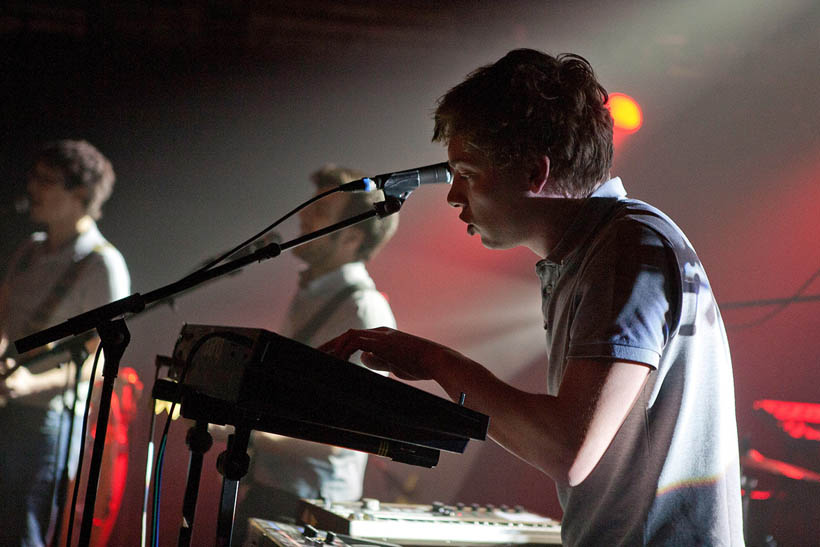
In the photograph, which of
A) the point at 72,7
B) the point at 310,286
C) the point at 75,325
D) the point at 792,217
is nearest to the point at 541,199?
the point at 75,325

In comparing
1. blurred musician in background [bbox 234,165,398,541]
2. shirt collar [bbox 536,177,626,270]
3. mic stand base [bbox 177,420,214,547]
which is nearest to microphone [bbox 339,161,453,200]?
shirt collar [bbox 536,177,626,270]

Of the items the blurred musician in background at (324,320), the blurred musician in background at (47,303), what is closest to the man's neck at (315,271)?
the blurred musician in background at (324,320)

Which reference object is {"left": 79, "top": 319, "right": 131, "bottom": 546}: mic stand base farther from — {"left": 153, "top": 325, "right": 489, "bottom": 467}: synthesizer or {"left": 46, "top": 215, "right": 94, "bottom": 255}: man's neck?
{"left": 46, "top": 215, "right": 94, "bottom": 255}: man's neck

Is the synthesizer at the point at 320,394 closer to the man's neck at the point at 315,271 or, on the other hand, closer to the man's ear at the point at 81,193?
the man's neck at the point at 315,271

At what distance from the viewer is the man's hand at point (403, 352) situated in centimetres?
119

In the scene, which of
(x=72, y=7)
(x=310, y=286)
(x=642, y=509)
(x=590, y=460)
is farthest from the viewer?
(x=72, y=7)

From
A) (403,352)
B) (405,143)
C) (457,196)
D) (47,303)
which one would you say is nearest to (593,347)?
(403,352)

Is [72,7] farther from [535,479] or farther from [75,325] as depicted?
[535,479]

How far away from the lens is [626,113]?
471 cm

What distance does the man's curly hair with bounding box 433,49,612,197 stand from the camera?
150 centimetres

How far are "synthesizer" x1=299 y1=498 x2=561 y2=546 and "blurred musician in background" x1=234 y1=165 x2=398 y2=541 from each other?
26.7 inches

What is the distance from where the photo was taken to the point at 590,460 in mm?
1103

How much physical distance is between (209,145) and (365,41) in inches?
50.9

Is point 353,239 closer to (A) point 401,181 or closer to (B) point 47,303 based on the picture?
(B) point 47,303
